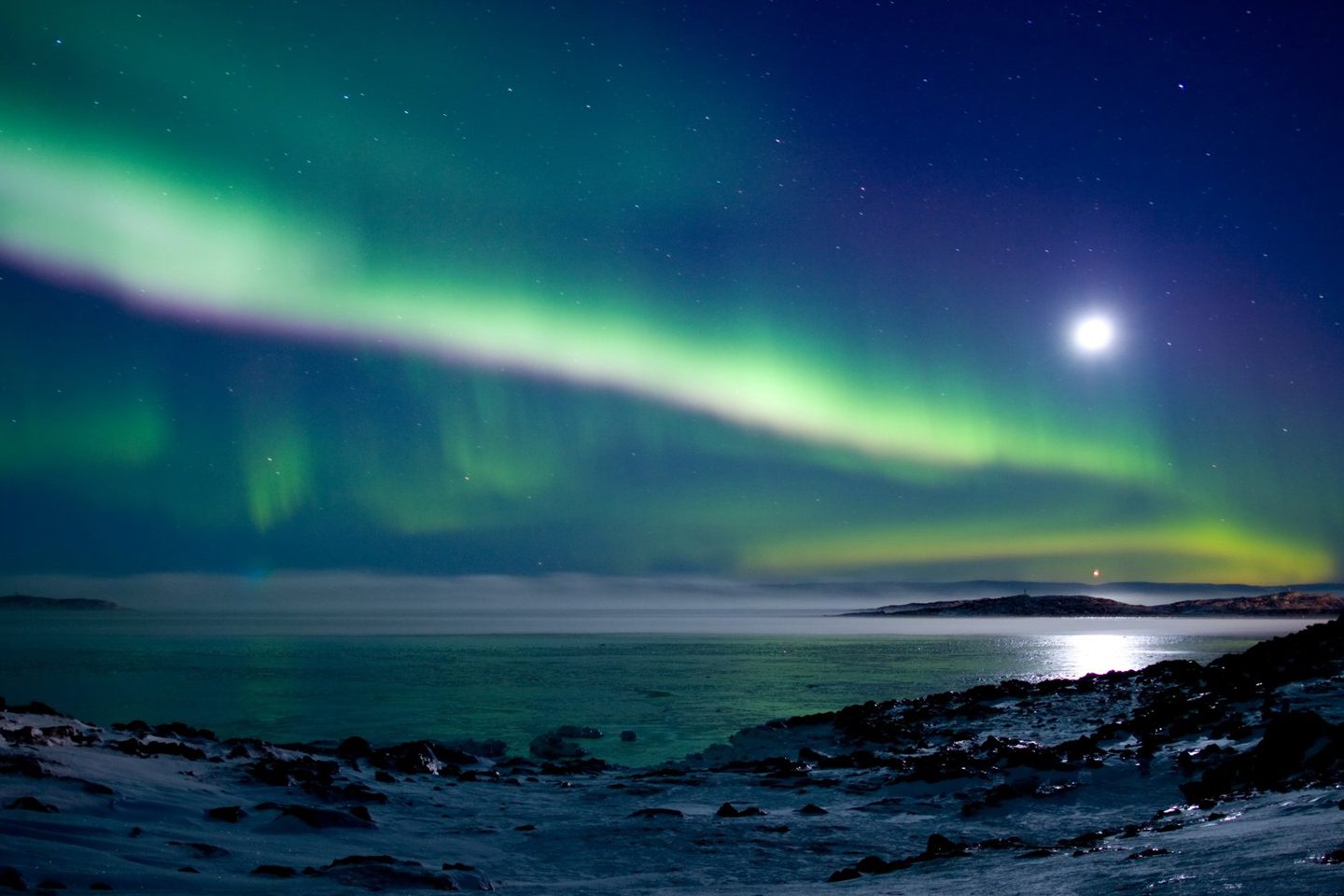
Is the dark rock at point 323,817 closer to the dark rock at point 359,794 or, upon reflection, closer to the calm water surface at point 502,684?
the dark rock at point 359,794

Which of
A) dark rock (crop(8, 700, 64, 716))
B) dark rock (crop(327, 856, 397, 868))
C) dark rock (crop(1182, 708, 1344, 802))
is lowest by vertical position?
dark rock (crop(8, 700, 64, 716))

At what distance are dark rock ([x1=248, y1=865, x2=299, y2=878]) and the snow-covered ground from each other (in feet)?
0.21

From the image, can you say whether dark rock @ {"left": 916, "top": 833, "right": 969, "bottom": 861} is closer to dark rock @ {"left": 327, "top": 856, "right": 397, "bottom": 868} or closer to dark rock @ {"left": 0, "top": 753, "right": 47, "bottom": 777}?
dark rock @ {"left": 327, "top": 856, "right": 397, "bottom": 868}

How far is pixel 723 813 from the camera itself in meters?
14.5

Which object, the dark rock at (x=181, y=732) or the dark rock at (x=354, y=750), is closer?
the dark rock at (x=354, y=750)

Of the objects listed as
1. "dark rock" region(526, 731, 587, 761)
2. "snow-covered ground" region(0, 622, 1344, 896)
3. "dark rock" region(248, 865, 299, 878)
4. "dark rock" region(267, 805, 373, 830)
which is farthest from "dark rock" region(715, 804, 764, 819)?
"dark rock" region(526, 731, 587, 761)

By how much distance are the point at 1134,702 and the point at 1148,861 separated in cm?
2194

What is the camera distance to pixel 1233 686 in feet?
74.2

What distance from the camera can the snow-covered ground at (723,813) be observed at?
344 inches

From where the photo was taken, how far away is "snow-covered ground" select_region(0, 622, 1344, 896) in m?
8.73

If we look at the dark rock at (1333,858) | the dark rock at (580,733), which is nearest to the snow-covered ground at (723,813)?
the dark rock at (1333,858)

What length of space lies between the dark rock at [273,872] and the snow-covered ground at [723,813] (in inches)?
2.5

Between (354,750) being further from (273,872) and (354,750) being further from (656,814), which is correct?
(273,872)

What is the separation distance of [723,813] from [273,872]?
289 inches
